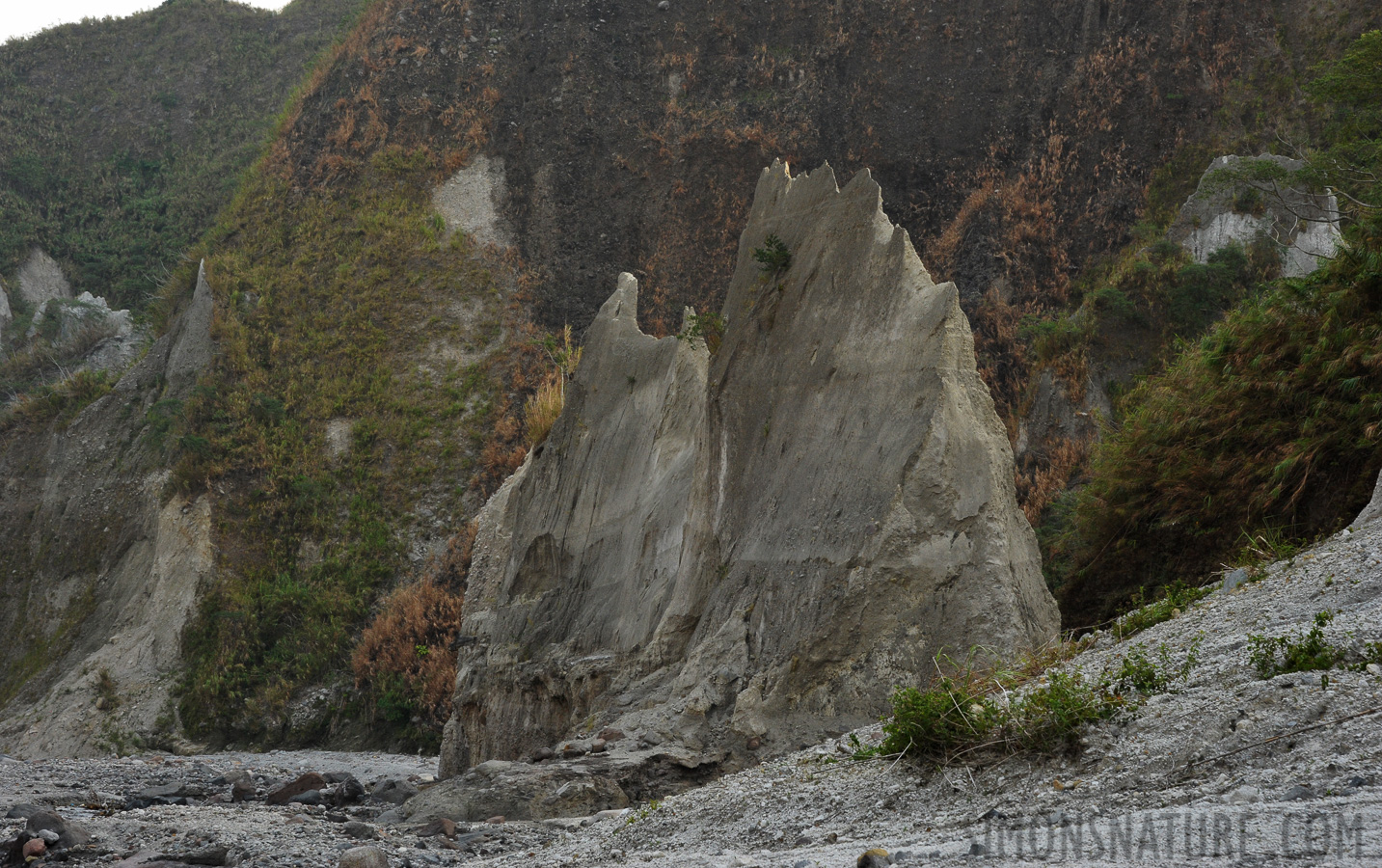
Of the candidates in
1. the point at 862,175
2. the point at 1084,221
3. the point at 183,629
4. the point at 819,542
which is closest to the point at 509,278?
the point at 183,629

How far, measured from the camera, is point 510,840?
6.14 m

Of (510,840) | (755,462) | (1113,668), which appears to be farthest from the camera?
(755,462)

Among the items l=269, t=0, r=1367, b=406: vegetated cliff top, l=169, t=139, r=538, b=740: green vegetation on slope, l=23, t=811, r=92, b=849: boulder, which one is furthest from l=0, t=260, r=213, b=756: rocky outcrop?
l=23, t=811, r=92, b=849: boulder

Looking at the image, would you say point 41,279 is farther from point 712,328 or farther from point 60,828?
point 60,828

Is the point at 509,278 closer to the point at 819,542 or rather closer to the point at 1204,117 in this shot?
the point at 1204,117

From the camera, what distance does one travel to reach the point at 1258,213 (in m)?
18.9

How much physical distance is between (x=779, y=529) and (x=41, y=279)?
1805 inches

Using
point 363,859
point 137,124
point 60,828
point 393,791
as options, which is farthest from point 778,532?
point 137,124

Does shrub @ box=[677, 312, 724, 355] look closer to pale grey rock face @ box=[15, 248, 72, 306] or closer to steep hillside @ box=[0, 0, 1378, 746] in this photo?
steep hillside @ box=[0, 0, 1378, 746]

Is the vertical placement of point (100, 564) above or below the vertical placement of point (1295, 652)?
above

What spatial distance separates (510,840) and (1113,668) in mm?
3580

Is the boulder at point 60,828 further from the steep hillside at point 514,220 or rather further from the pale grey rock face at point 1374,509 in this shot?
the steep hillside at point 514,220

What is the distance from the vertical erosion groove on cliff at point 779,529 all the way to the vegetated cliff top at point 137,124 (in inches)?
1324

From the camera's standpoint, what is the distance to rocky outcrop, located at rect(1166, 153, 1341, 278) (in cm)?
1758
